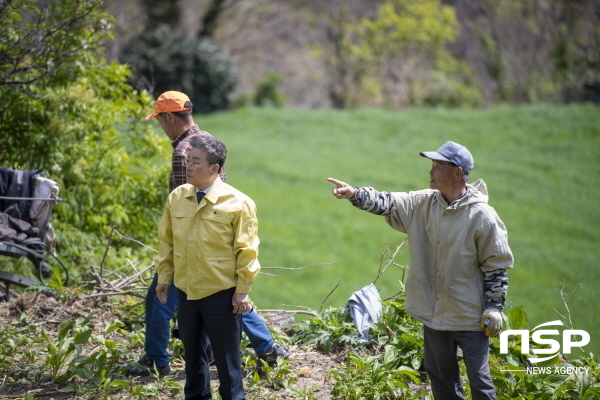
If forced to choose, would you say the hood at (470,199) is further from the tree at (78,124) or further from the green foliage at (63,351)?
the tree at (78,124)

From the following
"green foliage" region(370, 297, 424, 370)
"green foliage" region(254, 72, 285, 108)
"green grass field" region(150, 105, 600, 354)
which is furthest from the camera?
"green foliage" region(254, 72, 285, 108)

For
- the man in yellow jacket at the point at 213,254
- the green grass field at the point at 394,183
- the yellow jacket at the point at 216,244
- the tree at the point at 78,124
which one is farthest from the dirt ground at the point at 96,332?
the green grass field at the point at 394,183

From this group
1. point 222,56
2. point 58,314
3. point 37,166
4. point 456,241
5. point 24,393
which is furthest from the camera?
point 222,56

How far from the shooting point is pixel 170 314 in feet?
14.2

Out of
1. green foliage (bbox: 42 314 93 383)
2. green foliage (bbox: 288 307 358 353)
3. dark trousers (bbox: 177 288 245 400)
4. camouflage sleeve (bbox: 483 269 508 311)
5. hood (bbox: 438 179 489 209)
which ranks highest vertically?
hood (bbox: 438 179 489 209)

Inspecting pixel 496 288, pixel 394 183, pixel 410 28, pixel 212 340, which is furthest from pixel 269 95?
pixel 496 288

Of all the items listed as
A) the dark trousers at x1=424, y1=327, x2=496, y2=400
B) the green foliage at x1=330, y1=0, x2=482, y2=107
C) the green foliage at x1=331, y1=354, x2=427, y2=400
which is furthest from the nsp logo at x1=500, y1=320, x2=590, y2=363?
the green foliage at x1=330, y1=0, x2=482, y2=107

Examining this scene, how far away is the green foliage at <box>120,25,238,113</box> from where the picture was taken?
72.0 ft

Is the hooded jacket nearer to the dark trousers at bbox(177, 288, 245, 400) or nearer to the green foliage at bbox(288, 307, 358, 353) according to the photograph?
the dark trousers at bbox(177, 288, 245, 400)

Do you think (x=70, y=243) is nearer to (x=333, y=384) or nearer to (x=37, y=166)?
(x=37, y=166)

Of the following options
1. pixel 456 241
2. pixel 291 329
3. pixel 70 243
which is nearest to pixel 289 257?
pixel 70 243

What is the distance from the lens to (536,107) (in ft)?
74.5

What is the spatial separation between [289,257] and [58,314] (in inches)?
364

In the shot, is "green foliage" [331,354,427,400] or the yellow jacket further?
"green foliage" [331,354,427,400]
